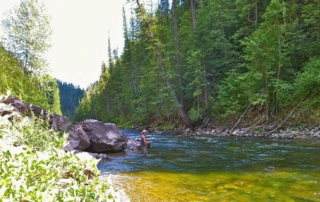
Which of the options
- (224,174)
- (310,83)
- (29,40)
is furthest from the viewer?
(29,40)

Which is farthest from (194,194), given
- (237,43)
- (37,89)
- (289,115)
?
(237,43)

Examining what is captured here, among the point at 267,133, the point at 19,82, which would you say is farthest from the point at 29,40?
the point at 267,133

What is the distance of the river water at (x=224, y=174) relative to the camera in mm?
6406

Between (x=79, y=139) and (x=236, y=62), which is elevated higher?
(x=236, y=62)

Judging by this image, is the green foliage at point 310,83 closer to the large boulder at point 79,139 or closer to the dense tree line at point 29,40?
the large boulder at point 79,139

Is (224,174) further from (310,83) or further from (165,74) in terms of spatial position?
(165,74)

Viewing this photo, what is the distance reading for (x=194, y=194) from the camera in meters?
6.53

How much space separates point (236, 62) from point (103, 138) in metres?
15.2

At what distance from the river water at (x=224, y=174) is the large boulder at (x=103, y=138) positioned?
6.20ft

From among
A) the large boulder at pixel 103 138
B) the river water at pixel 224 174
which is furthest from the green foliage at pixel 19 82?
the river water at pixel 224 174

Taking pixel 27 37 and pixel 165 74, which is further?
pixel 165 74

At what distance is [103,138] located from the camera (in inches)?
581

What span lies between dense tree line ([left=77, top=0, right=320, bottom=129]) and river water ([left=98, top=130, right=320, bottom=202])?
6333 mm

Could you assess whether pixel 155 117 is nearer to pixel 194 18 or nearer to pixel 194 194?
pixel 194 18
